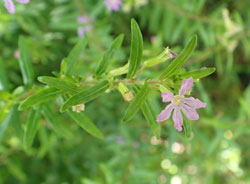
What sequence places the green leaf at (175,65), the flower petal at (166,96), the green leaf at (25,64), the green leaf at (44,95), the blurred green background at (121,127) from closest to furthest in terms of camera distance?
the flower petal at (166,96), the green leaf at (175,65), the green leaf at (44,95), the green leaf at (25,64), the blurred green background at (121,127)

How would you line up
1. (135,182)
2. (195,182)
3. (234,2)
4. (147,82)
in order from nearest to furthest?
1. (147,82)
2. (135,182)
3. (195,182)
4. (234,2)

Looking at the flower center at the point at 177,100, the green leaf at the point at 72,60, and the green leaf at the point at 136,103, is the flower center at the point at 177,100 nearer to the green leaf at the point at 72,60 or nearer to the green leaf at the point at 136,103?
the green leaf at the point at 136,103

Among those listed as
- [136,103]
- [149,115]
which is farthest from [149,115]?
[136,103]

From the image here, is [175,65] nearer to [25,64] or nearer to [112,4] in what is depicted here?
[25,64]

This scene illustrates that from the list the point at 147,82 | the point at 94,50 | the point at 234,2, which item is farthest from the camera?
the point at 234,2

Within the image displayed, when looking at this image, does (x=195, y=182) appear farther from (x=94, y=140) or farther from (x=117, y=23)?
(x=117, y=23)

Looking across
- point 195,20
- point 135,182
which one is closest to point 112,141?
point 135,182

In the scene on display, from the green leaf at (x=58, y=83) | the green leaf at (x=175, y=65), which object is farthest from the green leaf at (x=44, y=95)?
the green leaf at (x=175, y=65)
